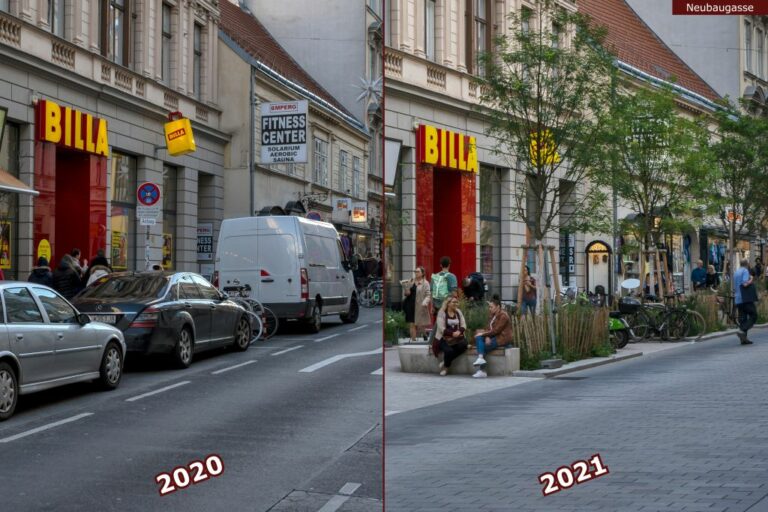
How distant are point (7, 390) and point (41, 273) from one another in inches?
51.3

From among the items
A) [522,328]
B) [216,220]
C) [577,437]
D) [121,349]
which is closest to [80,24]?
[216,220]

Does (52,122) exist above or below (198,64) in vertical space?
below

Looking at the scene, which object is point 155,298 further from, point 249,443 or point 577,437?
point 577,437

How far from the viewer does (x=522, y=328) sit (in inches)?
563

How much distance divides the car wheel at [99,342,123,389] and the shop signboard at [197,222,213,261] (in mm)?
3514

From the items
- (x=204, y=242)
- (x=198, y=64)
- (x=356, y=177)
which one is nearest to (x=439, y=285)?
(x=356, y=177)

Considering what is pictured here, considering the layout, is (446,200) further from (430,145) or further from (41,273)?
(41,273)

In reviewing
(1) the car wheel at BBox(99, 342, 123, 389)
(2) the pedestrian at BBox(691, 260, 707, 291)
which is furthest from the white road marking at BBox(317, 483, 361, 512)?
(1) the car wheel at BBox(99, 342, 123, 389)

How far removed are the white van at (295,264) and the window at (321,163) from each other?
13 centimetres

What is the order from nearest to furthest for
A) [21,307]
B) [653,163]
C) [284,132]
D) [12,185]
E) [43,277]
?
[284,132]
[12,185]
[43,277]
[21,307]
[653,163]

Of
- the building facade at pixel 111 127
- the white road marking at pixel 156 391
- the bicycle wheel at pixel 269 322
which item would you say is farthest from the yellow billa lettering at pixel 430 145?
the bicycle wheel at pixel 269 322

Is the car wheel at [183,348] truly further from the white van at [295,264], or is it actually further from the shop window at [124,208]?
the shop window at [124,208]

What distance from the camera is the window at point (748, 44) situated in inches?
163

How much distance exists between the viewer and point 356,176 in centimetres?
337
